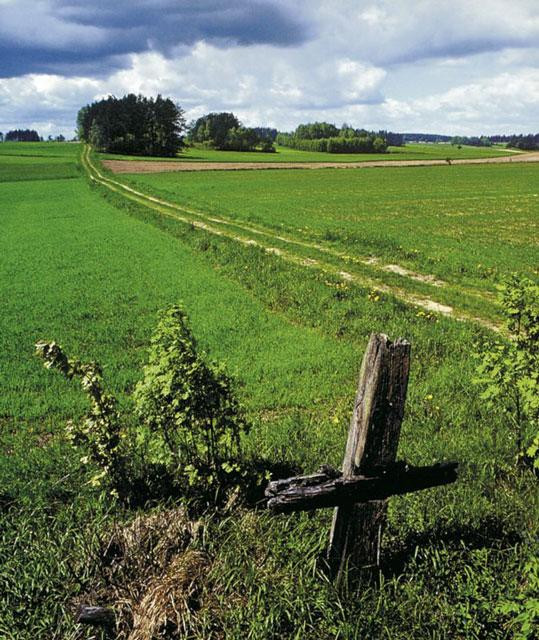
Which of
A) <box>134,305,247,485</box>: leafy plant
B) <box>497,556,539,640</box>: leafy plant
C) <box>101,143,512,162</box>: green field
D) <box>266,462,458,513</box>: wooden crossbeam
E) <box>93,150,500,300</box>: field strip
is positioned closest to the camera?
<box>497,556,539,640</box>: leafy plant

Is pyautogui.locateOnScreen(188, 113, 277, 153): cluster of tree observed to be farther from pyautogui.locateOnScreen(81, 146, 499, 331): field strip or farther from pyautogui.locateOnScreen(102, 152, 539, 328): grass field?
pyautogui.locateOnScreen(81, 146, 499, 331): field strip

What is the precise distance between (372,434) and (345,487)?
39cm

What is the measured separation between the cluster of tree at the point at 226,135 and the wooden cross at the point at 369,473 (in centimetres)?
13893

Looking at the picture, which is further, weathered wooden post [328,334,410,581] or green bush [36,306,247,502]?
green bush [36,306,247,502]

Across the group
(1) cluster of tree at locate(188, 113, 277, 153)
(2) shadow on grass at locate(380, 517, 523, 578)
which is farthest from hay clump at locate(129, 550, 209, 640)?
(1) cluster of tree at locate(188, 113, 277, 153)

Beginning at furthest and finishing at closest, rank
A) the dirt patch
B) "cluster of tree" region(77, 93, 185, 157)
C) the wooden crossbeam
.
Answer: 1. "cluster of tree" region(77, 93, 185, 157)
2. the dirt patch
3. the wooden crossbeam

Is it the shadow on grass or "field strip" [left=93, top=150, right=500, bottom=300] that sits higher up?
"field strip" [left=93, top=150, right=500, bottom=300]

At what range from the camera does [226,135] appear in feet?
458

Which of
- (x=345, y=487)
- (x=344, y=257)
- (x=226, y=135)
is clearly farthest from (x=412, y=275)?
(x=226, y=135)

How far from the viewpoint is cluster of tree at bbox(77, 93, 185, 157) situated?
10550 cm

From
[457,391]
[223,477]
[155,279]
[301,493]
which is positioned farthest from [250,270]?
[301,493]

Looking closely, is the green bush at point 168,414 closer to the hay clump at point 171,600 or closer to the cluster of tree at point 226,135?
the hay clump at point 171,600

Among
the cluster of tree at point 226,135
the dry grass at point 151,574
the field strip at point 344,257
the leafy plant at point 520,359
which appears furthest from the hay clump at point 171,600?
the cluster of tree at point 226,135

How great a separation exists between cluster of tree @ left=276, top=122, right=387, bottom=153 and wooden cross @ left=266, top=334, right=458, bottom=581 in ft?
496
